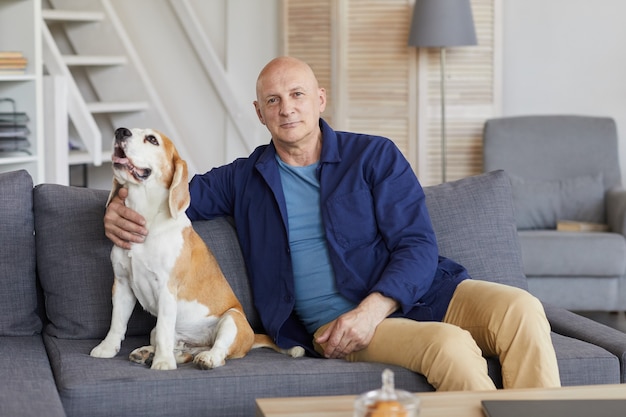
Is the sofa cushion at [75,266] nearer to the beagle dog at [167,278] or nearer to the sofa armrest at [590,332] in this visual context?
the beagle dog at [167,278]

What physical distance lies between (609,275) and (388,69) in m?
1.69

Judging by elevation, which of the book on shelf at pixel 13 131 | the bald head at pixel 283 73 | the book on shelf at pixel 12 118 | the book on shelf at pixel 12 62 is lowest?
the book on shelf at pixel 13 131

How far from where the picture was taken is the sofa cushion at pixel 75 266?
2.69 meters

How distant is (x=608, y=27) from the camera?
5.46 m

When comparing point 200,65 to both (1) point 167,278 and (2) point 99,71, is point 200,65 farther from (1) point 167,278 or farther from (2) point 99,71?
(1) point 167,278

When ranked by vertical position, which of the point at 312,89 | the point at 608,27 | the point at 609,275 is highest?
the point at 608,27

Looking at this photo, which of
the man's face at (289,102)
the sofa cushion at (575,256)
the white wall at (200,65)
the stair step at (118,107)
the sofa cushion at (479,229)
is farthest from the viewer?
the white wall at (200,65)

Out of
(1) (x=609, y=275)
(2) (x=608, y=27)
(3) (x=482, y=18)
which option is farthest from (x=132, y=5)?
(1) (x=609, y=275)

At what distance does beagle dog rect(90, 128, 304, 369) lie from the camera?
7.93 feet

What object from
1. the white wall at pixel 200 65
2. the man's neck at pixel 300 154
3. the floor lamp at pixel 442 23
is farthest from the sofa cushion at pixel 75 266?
the white wall at pixel 200 65

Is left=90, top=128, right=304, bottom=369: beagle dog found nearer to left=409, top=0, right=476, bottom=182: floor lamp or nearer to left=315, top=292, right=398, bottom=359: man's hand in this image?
left=315, top=292, right=398, bottom=359: man's hand

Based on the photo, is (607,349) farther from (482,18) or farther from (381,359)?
(482,18)

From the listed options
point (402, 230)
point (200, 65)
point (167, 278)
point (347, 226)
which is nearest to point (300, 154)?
point (347, 226)

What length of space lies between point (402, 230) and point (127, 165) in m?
0.74
